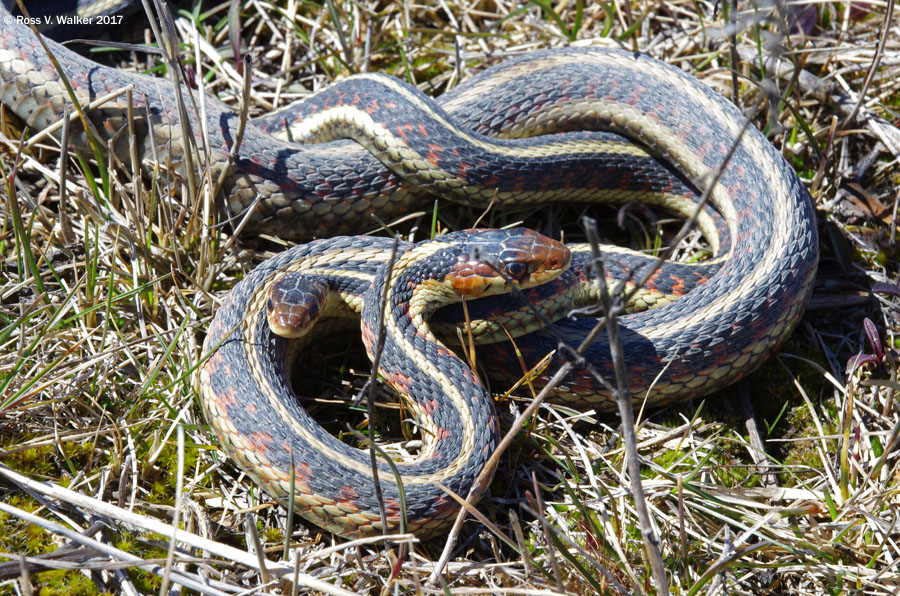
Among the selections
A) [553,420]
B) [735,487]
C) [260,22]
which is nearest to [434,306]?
[553,420]

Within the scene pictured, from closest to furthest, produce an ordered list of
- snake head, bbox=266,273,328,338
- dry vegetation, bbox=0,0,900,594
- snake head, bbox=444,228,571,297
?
dry vegetation, bbox=0,0,900,594
snake head, bbox=266,273,328,338
snake head, bbox=444,228,571,297

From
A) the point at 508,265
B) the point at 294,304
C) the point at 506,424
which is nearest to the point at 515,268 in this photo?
the point at 508,265

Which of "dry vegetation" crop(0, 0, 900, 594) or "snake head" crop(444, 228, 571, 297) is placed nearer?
"dry vegetation" crop(0, 0, 900, 594)

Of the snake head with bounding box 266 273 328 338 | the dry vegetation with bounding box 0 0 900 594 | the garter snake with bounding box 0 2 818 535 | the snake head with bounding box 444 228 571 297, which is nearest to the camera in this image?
the dry vegetation with bounding box 0 0 900 594

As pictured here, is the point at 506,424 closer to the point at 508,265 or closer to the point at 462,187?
the point at 508,265

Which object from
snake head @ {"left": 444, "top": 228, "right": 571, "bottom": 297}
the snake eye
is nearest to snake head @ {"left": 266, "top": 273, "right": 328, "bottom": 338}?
snake head @ {"left": 444, "top": 228, "right": 571, "bottom": 297}

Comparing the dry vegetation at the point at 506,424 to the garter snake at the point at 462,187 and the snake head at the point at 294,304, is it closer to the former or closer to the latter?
the garter snake at the point at 462,187

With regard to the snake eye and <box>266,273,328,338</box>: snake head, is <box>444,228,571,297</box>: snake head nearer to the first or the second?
the snake eye
